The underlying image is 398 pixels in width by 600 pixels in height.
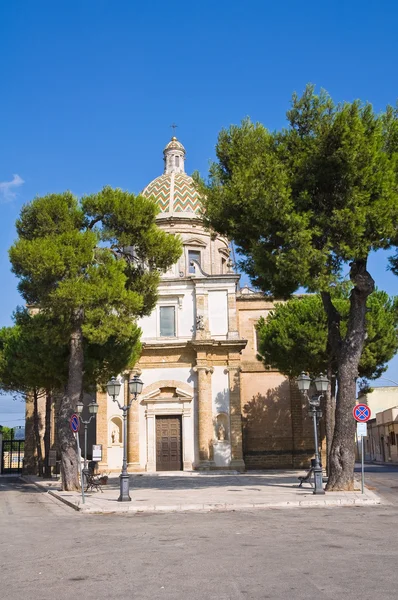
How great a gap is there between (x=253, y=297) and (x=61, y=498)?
22.9m

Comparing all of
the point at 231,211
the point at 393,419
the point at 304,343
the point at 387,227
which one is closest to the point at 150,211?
the point at 231,211

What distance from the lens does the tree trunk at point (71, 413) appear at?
68.7 ft

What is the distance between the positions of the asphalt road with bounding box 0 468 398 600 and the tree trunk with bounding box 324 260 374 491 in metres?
4.06

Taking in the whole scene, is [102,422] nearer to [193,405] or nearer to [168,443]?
[168,443]

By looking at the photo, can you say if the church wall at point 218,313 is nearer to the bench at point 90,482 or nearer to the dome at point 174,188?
the dome at point 174,188

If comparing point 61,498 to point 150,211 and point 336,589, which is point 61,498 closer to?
point 150,211

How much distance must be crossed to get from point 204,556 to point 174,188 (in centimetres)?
3614

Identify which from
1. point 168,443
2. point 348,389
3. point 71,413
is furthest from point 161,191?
point 348,389

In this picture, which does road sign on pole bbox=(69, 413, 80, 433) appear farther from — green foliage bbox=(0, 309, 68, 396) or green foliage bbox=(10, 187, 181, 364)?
green foliage bbox=(0, 309, 68, 396)

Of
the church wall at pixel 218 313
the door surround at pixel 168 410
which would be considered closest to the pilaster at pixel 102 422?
the door surround at pixel 168 410

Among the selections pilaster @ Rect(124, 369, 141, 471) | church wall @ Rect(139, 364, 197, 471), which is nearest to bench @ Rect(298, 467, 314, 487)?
church wall @ Rect(139, 364, 197, 471)

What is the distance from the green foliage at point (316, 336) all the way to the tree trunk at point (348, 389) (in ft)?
39.7

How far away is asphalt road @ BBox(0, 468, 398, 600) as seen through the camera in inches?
255

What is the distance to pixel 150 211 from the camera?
74.2ft
